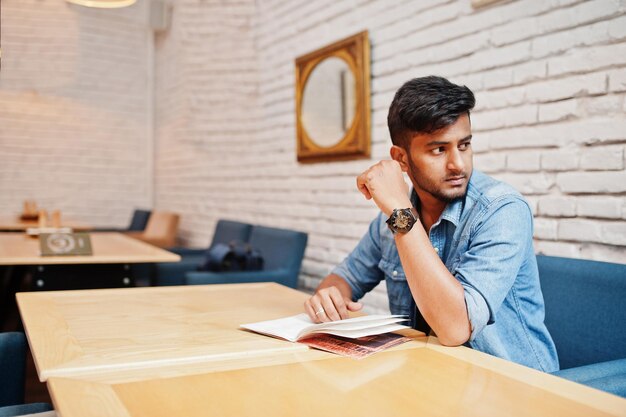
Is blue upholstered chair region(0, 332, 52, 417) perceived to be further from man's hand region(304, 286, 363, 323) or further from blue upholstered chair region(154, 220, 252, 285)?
blue upholstered chair region(154, 220, 252, 285)

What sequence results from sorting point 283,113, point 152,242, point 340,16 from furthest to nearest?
1. point 152,242
2. point 283,113
3. point 340,16

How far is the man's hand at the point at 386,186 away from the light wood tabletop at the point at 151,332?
1.09 ft

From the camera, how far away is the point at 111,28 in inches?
274

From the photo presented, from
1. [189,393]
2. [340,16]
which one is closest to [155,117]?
[340,16]

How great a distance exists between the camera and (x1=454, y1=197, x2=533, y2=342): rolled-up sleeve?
1.24 m

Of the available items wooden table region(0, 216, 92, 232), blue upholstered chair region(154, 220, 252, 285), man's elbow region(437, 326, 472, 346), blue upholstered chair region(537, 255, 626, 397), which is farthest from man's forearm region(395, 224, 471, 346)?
wooden table region(0, 216, 92, 232)

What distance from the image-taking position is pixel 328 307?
140 centimetres

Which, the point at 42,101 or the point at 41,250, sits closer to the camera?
the point at 41,250

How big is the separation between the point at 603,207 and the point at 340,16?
2011 mm

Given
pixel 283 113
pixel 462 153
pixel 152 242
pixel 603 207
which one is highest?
pixel 283 113

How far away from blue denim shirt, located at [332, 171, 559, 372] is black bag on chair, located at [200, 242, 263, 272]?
5.74ft

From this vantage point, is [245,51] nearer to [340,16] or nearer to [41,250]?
[340,16]

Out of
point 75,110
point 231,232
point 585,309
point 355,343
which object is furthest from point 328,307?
point 75,110

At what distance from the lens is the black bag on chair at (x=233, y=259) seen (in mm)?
3205
